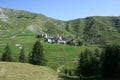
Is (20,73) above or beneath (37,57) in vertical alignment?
beneath

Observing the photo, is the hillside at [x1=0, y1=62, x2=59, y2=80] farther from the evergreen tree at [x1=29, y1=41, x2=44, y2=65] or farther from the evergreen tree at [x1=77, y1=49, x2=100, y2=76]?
the evergreen tree at [x1=77, y1=49, x2=100, y2=76]

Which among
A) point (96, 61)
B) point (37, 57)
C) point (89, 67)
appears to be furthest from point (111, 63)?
point (37, 57)

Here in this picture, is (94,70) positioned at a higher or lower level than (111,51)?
lower

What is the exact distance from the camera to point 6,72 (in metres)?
51.9

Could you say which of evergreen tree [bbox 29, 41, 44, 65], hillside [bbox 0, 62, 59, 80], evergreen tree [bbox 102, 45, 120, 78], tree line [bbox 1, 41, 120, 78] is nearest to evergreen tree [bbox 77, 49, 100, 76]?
tree line [bbox 1, 41, 120, 78]

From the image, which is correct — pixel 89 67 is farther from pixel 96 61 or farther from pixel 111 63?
pixel 111 63

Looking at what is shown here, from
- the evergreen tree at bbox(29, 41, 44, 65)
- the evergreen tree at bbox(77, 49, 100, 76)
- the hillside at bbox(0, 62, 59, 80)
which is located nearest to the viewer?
the hillside at bbox(0, 62, 59, 80)

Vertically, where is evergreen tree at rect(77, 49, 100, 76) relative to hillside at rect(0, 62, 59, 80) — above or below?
below

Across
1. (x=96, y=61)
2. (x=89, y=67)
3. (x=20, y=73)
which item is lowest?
(x=89, y=67)

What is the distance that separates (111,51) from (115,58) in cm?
246

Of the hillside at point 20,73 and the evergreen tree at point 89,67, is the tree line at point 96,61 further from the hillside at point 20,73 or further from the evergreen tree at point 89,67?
the hillside at point 20,73

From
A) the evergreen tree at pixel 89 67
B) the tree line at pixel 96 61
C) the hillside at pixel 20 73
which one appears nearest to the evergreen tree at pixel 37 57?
the tree line at pixel 96 61

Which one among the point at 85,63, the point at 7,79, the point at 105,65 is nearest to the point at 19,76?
the point at 7,79

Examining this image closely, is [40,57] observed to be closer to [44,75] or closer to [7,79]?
Answer: [44,75]
